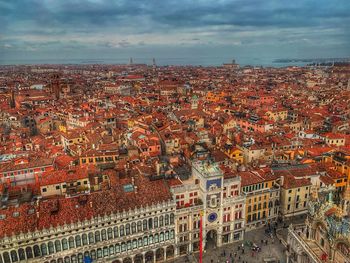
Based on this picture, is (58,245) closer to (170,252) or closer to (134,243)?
(134,243)

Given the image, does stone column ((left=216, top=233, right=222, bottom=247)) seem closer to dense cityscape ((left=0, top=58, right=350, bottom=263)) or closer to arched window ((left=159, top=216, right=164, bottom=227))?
dense cityscape ((left=0, top=58, right=350, bottom=263))

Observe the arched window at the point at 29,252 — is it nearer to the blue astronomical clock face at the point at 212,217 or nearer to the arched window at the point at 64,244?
the arched window at the point at 64,244

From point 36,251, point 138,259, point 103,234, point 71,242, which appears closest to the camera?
point 36,251

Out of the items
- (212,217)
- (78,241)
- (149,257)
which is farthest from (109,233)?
(212,217)

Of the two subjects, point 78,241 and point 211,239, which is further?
point 211,239

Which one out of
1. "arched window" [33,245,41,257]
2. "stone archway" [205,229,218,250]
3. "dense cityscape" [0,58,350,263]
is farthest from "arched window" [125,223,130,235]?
"stone archway" [205,229,218,250]

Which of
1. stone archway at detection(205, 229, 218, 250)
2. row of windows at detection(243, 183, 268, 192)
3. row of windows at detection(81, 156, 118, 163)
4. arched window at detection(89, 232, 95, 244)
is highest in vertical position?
row of windows at detection(81, 156, 118, 163)
